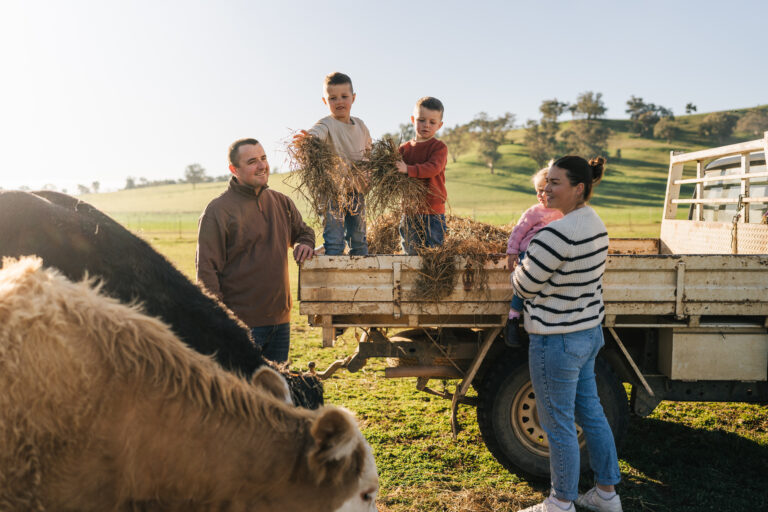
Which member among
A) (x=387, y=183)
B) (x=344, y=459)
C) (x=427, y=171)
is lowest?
(x=344, y=459)

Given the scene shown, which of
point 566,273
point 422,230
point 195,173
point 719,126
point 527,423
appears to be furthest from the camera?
point 195,173

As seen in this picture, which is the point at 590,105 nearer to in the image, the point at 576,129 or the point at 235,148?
the point at 576,129

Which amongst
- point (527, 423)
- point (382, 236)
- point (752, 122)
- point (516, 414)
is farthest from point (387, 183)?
point (752, 122)

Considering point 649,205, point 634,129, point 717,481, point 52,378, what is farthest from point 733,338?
point 634,129

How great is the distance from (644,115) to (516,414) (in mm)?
107985

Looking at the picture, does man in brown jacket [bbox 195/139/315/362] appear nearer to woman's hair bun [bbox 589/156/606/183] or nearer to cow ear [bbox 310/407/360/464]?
woman's hair bun [bbox 589/156/606/183]

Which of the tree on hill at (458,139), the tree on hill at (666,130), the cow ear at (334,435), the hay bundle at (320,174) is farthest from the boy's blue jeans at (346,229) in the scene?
the tree on hill at (666,130)

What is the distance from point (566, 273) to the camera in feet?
10.1

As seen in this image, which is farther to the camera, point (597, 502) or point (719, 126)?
point (719, 126)

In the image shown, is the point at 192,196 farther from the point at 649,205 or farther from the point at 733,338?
the point at 733,338

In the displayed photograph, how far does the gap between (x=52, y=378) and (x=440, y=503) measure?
2.87 meters

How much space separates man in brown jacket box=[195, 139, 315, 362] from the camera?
380 centimetres

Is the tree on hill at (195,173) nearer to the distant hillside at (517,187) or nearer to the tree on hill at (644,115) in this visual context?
the distant hillside at (517,187)

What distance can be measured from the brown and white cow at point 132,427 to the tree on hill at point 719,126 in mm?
102961
